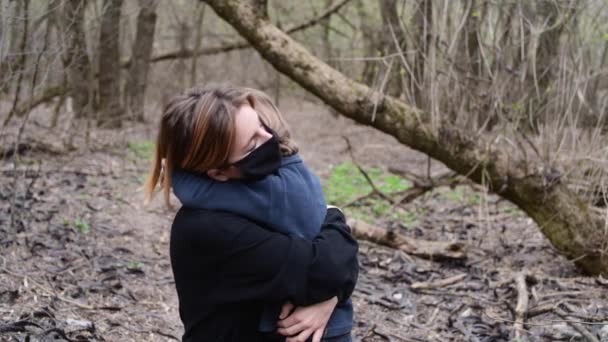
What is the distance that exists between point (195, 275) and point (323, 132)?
15409 millimetres

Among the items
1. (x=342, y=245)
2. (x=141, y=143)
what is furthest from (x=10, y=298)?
(x=141, y=143)

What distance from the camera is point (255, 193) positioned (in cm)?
216

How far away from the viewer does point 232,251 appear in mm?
2125

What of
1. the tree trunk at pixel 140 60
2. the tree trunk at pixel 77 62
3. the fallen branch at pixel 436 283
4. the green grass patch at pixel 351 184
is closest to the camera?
the fallen branch at pixel 436 283

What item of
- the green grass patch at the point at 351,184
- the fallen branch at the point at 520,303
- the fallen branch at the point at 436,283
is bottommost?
the green grass patch at the point at 351,184

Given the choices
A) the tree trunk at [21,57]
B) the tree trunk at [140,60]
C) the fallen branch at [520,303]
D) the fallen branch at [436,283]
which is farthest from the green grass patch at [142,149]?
the fallen branch at [520,303]

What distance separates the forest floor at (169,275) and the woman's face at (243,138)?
6.17 ft

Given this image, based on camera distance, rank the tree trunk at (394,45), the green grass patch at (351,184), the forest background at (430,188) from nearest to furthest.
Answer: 1. the forest background at (430,188)
2. the tree trunk at (394,45)
3. the green grass patch at (351,184)

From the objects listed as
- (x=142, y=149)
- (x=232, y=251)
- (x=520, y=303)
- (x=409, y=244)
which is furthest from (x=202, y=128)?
(x=142, y=149)

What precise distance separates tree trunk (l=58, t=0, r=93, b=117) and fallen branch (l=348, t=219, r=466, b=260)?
2739mm

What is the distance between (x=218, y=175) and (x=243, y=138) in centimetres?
14

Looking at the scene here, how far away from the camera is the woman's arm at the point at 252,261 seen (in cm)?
211

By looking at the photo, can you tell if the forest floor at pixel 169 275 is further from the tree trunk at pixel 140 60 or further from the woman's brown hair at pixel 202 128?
the tree trunk at pixel 140 60

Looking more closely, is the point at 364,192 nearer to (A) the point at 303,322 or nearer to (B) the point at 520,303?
(B) the point at 520,303
